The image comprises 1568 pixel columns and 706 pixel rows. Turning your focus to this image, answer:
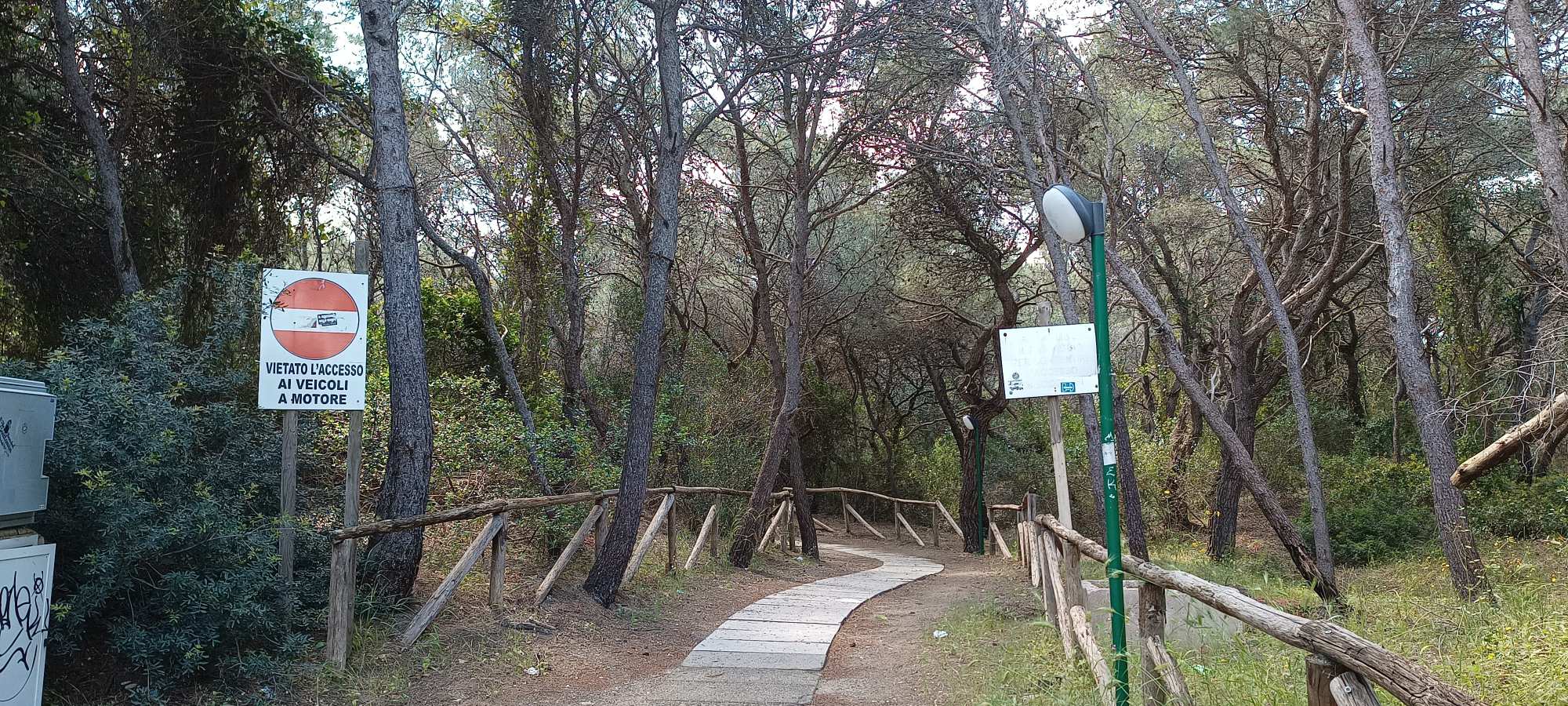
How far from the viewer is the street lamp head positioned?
4461 mm

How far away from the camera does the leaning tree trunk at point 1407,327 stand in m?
8.65

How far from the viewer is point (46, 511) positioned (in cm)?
464

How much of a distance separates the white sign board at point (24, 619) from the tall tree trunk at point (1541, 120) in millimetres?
10294

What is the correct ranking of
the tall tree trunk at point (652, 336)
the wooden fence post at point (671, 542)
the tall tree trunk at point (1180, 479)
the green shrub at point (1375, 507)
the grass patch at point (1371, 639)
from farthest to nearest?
the tall tree trunk at point (1180, 479)
the green shrub at point (1375, 507)
the wooden fence post at point (671, 542)
the tall tree trunk at point (652, 336)
the grass patch at point (1371, 639)

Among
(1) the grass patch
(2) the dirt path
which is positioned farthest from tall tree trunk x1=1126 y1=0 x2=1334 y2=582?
(2) the dirt path

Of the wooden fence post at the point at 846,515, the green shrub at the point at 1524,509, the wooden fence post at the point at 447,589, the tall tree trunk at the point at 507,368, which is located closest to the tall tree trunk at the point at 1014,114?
the tall tree trunk at the point at 507,368

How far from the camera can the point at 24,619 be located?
4078 mm

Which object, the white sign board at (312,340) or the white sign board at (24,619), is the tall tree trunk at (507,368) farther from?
the white sign board at (24,619)

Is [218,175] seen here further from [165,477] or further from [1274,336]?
[1274,336]

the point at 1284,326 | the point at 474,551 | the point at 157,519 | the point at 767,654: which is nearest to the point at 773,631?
the point at 767,654

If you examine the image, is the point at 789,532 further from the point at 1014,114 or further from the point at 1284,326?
the point at 1284,326

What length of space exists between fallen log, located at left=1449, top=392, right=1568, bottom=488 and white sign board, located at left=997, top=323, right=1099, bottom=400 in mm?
2785

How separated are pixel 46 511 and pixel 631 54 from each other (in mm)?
8814

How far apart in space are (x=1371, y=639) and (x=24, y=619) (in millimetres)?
6825
